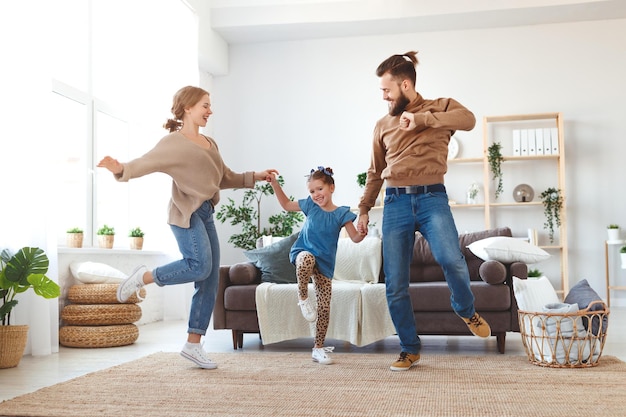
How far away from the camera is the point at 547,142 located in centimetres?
737

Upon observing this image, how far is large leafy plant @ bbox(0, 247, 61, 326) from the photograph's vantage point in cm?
387

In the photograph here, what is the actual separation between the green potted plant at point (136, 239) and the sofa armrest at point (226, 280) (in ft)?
6.84

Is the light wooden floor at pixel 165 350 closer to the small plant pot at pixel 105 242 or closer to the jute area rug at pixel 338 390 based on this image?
the jute area rug at pixel 338 390

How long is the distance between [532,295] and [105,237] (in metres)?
3.55

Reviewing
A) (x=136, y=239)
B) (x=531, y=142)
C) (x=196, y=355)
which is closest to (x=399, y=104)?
(x=196, y=355)

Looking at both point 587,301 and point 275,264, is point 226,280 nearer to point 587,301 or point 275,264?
point 275,264

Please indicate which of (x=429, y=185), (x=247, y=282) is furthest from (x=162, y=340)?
(x=429, y=185)

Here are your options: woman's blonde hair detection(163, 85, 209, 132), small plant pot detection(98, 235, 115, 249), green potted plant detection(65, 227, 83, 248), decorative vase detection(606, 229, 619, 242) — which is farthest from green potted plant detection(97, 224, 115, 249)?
decorative vase detection(606, 229, 619, 242)

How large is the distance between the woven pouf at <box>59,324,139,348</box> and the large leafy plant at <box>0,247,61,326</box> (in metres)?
0.66

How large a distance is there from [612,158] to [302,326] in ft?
15.5

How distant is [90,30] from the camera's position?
5.84 m

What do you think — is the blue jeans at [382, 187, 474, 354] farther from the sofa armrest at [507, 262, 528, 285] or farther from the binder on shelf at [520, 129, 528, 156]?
the binder on shelf at [520, 129, 528, 156]

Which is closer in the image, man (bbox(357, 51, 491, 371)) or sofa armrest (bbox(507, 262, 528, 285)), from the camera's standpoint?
man (bbox(357, 51, 491, 371))

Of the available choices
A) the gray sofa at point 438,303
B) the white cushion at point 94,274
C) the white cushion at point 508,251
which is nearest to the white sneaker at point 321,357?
the gray sofa at point 438,303
